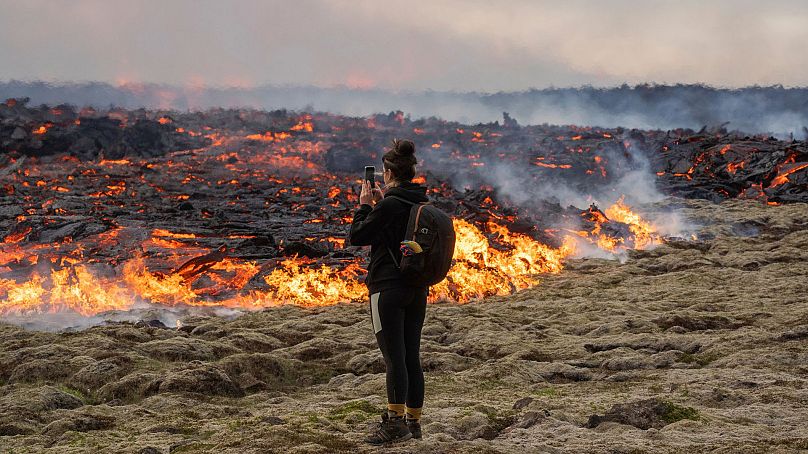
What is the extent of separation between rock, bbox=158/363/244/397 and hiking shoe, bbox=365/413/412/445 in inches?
164

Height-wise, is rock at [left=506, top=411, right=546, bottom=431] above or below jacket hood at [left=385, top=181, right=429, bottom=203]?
below

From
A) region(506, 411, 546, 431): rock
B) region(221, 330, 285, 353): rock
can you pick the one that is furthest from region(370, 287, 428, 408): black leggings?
region(221, 330, 285, 353): rock

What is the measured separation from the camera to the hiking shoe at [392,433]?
22.1 feet

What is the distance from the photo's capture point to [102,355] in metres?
11.7

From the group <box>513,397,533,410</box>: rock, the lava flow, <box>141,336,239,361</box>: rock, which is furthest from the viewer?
the lava flow

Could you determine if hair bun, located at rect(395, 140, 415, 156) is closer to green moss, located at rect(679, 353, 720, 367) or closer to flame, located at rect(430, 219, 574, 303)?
green moss, located at rect(679, 353, 720, 367)

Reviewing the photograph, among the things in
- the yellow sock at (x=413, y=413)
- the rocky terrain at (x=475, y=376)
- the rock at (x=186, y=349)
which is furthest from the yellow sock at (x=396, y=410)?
the rock at (x=186, y=349)

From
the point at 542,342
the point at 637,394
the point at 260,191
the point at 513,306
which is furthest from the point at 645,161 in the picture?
the point at 637,394

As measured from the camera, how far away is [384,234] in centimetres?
665

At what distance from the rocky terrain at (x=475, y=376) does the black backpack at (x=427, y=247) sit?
4.89 ft

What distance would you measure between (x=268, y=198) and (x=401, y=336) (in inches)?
949

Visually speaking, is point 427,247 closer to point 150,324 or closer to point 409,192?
point 409,192

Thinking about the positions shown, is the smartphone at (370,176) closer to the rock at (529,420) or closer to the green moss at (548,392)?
the rock at (529,420)

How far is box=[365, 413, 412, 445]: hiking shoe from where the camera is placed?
674 cm
